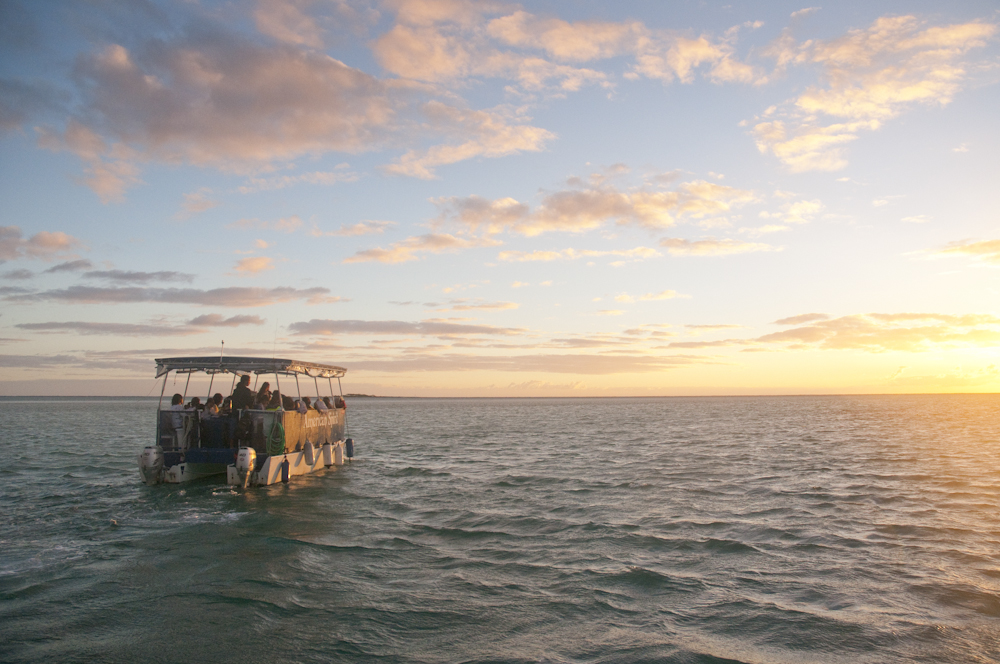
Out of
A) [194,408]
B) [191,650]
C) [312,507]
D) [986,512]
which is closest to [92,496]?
[194,408]

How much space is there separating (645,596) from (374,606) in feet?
13.7

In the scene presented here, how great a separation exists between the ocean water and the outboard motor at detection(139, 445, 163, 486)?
0.40 m

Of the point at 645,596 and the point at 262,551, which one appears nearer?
the point at 645,596

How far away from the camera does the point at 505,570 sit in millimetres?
11094

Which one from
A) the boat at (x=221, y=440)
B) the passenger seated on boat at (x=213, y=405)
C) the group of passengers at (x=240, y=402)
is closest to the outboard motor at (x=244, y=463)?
the boat at (x=221, y=440)

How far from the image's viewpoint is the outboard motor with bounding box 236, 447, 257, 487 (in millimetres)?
19297

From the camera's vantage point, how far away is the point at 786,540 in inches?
516

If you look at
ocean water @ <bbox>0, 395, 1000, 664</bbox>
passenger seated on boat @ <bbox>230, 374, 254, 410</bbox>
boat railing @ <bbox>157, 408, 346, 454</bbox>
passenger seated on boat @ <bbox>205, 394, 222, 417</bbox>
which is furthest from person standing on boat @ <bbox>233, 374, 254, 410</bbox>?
ocean water @ <bbox>0, 395, 1000, 664</bbox>

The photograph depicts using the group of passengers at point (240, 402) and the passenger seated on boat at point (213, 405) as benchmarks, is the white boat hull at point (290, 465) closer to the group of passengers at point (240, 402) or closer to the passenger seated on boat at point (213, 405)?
the group of passengers at point (240, 402)

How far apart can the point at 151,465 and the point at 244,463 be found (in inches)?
127

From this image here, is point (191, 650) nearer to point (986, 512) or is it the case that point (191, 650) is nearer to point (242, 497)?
point (242, 497)

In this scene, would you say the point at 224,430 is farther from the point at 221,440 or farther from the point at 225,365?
the point at 225,365

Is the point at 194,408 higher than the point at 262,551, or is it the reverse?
the point at 194,408

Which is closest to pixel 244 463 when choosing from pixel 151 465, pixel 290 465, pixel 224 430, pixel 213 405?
pixel 224 430
